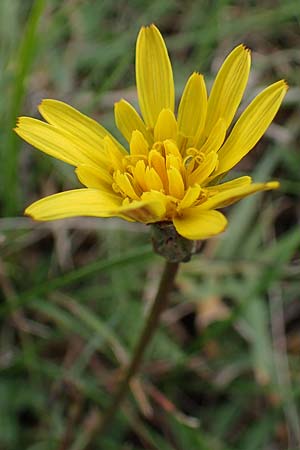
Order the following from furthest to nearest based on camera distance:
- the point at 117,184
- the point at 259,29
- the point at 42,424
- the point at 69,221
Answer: the point at 259,29
the point at 69,221
the point at 42,424
the point at 117,184

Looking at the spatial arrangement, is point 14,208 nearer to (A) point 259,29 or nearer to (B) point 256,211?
(B) point 256,211

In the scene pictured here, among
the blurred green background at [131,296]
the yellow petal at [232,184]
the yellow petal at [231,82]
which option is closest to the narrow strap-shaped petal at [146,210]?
the yellow petal at [232,184]

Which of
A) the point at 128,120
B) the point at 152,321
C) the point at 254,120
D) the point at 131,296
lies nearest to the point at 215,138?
the point at 254,120

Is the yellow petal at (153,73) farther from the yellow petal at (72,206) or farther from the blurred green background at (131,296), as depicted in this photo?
the blurred green background at (131,296)

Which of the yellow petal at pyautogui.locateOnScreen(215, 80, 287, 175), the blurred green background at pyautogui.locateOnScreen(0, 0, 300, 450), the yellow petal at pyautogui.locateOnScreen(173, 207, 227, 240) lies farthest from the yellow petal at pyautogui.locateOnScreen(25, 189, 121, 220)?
the blurred green background at pyautogui.locateOnScreen(0, 0, 300, 450)

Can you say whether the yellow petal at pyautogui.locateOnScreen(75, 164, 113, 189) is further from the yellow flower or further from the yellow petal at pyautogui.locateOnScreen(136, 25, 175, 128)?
the yellow petal at pyautogui.locateOnScreen(136, 25, 175, 128)

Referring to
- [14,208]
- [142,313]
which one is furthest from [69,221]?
[142,313]

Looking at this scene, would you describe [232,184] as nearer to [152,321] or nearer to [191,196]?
[191,196]
